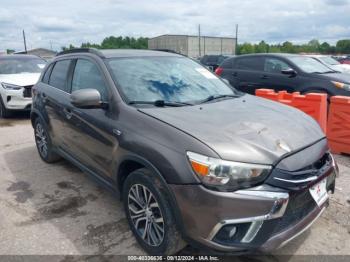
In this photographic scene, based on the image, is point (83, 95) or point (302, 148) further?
point (83, 95)

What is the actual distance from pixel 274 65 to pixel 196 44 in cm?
6062

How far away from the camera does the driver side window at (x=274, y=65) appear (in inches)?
326

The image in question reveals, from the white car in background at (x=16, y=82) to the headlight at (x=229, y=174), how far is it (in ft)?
24.2

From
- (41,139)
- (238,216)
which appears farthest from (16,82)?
(238,216)

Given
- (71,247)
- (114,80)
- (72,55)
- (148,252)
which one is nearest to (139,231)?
(148,252)

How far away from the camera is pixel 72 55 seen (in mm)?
4340

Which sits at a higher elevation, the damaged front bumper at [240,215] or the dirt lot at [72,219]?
the damaged front bumper at [240,215]

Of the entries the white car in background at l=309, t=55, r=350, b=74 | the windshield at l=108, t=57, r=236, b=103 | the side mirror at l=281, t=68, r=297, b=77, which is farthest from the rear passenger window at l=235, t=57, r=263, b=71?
the windshield at l=108, t=57, r=236, b=103

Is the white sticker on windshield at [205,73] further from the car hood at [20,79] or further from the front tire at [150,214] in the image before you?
the car hood at [20,79]

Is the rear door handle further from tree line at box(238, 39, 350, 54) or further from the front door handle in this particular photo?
tree line at box(238, 39, 350, 54)

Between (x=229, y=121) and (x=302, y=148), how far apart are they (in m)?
0.61

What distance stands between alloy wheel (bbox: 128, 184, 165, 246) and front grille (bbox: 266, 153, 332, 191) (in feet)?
3.02

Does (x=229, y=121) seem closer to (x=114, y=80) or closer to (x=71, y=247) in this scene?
(x=114, y=80)

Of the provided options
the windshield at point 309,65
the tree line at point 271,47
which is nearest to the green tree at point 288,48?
the tree line at point 271,47
